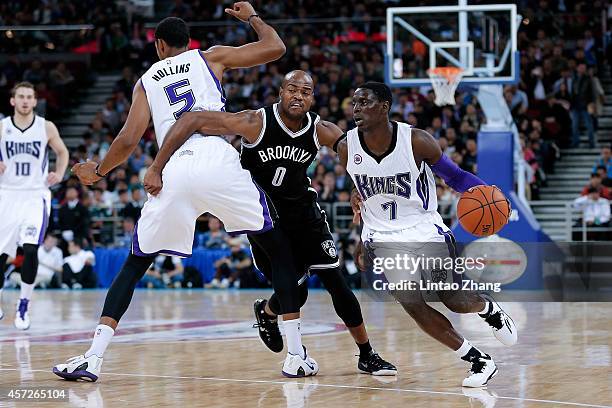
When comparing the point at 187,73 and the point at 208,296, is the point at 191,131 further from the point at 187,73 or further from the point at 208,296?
the point at 208,296

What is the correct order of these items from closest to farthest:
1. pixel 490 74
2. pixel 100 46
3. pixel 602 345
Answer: pixel 602 345 < pixel 490 74 < pixel 100 46

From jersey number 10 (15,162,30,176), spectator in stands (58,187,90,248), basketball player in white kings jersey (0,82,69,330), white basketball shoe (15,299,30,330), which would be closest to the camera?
white basketball shoe (15,299,30,330)

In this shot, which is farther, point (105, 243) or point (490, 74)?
point (105, 243)

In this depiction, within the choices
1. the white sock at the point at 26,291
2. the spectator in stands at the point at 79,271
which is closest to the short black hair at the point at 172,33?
the white sock at the point at 26,291

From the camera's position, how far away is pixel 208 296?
14.0 meters

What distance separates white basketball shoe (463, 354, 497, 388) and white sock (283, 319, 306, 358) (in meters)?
1.04

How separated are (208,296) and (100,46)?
11434 millimetres

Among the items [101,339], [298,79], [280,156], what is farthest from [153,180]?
[298,79]

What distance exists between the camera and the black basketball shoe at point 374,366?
20.9ft

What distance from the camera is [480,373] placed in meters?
5.91

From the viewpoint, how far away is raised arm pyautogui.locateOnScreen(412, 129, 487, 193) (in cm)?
617

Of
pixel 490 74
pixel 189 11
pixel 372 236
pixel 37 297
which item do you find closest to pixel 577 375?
pixel 372 236

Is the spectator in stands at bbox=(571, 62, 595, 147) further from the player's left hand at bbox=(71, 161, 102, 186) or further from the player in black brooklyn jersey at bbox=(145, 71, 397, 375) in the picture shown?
the player's left hand at bbox=(71, 161, 102, 186)

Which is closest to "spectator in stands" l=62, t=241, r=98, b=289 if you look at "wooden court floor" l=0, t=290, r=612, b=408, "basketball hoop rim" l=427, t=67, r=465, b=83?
"wooden court floor" l=0, t=290, r=612, b=408
